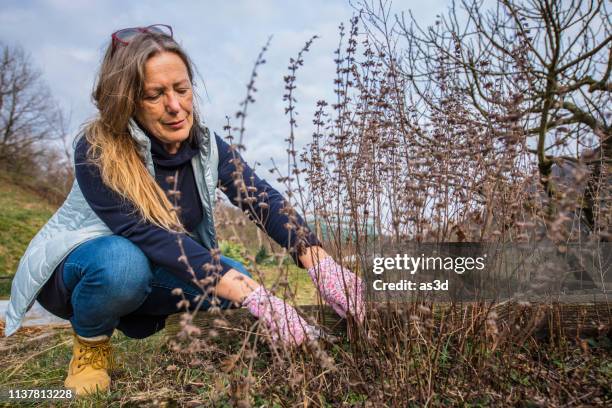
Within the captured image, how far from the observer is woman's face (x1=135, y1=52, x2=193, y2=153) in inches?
86.5

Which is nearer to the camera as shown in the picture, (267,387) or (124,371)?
(267,387)

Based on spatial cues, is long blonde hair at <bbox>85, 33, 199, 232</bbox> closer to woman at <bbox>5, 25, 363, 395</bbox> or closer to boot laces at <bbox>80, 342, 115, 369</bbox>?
woman at <bbox>5, 25, 363, 395</bbox>

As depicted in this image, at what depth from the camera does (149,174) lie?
2.29 meters

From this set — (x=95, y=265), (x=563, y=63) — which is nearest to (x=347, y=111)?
(x=95, y=265)

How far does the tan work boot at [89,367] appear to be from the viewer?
2277mm

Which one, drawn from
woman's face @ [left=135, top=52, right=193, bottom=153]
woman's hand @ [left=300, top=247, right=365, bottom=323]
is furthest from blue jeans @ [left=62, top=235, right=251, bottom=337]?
woman's face @ [left=135, top=52, right=193, bottom=153]

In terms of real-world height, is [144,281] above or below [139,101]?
below

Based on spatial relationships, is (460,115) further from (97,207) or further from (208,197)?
(97,207)

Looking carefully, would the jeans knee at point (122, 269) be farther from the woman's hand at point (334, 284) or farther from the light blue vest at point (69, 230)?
the woman's hand at point (334, 284)

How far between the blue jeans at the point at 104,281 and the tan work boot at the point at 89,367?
49 mm

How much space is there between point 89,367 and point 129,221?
76 centimetres

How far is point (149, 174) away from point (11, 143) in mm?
27021

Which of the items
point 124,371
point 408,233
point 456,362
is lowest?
point 124,371

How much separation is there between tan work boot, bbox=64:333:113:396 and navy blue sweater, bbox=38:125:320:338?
26 centimetres
